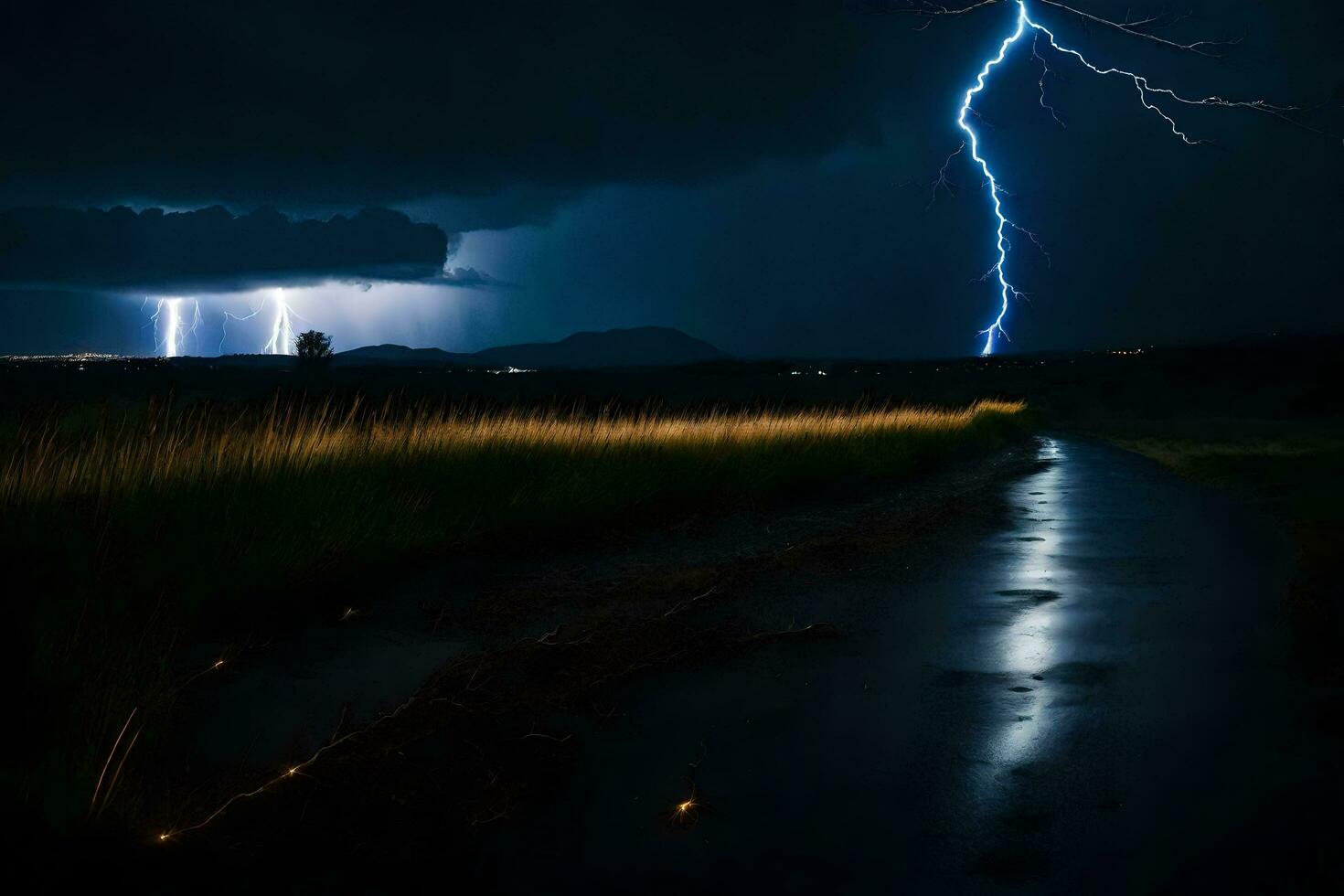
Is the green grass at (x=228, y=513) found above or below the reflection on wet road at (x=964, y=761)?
above

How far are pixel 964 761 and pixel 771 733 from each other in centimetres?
83

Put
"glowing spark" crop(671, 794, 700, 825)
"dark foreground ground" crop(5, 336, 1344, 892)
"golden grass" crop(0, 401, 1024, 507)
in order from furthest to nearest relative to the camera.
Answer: "golden grass" crop(0, 401, 1024, 507) → "glowing spark" crop(671, 794, 700, 825) → "dark foreground ground" crop(5, 336, 1344, 892)

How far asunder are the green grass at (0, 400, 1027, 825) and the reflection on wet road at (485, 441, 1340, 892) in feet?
5.74

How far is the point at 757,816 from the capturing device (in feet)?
12.3

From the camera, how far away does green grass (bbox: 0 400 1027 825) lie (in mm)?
4289

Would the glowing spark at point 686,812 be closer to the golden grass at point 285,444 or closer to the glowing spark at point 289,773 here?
the glowing spark at point 289,773

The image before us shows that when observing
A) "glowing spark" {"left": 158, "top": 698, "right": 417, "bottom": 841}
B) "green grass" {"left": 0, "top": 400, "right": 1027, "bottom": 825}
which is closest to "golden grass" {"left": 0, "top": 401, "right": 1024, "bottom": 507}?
"green grass" {"left": 0, "top": 400, "right": 1027, "bottom": 825}

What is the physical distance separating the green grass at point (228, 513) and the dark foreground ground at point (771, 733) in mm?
337

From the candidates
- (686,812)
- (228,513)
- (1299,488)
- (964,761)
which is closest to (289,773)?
(686,812)

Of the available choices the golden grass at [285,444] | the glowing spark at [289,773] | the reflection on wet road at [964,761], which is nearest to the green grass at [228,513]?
the golden grass at [285,444]

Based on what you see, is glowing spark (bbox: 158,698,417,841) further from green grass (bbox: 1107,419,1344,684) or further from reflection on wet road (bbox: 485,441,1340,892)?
green grass (bbox: 1107,419,1344,684)

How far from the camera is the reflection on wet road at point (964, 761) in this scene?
11.0 ft

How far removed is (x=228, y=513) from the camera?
7.36m

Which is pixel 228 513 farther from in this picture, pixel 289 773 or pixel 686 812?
pixel 686 812
